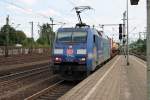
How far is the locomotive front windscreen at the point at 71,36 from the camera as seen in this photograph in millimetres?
20953

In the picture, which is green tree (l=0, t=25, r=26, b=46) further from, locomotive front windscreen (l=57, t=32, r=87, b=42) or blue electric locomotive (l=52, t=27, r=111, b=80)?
blue electric locomotive (l=52, t=27, r=111, b=80)

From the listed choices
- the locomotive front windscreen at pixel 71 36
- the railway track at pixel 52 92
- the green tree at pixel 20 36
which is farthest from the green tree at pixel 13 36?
the railway track at pixel 52 92

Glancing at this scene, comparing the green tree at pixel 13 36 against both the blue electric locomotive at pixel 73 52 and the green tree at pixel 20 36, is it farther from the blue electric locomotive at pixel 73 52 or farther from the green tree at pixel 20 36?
the blue electric locomotive at pixel 73 52

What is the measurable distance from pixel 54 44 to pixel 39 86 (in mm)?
2910

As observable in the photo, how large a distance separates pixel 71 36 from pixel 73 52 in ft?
4.25

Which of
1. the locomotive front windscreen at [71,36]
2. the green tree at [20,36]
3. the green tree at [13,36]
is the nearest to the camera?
the locomotive front windscreen at [71,36]

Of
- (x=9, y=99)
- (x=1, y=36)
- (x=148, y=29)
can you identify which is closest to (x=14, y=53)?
(x=1, y=36)

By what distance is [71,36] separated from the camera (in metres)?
21.1

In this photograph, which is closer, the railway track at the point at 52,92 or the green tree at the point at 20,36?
the railway track at the point at 52,92

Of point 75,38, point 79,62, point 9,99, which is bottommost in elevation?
point 9,99

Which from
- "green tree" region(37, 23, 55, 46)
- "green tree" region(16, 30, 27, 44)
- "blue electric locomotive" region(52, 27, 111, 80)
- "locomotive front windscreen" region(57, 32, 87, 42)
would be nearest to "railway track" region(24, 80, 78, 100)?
"blue electric locomotive" region(52, 27, 111, 80)

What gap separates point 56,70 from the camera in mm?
19875

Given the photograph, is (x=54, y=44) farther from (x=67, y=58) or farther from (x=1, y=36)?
(x=1, y=36)

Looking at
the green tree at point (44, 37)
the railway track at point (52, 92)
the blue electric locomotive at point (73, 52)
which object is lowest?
the railway track at point (52, 92)
